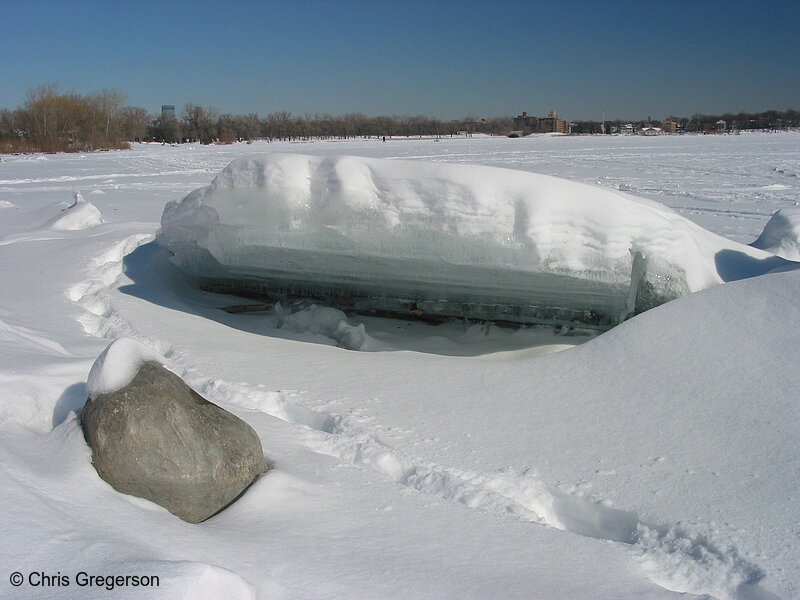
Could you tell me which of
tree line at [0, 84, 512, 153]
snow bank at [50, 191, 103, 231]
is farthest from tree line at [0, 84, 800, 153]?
snow bank at [50, 191, 103, 231]

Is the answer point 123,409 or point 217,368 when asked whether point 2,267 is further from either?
point 123,409

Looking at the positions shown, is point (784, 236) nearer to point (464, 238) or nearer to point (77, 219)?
point (464, 238)

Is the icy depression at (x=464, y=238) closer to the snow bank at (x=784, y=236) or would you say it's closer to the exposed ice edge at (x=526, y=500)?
the snow bank at (x=784, y=236)

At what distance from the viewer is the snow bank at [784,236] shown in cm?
564

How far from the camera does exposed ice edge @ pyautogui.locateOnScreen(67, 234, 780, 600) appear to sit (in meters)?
2.06

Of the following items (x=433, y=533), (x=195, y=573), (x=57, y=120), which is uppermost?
(x=57, y=120)

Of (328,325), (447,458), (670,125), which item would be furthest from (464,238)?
(670,125)

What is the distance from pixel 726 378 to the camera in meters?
3.12

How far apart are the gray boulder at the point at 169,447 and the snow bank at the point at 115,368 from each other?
27 mm

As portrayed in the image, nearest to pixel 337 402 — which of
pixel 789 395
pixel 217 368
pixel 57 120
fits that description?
pixel 217 368

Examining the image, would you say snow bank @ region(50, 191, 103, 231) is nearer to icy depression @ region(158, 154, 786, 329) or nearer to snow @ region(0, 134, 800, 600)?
snow @ region(0, 134, 800, 600)

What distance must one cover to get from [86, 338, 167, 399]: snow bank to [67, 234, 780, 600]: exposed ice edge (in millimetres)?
822

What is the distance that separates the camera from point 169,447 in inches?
92.4

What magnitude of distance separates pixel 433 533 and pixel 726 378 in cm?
179
